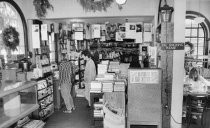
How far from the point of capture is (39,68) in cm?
582

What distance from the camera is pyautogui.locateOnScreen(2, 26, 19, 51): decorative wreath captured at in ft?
18.5

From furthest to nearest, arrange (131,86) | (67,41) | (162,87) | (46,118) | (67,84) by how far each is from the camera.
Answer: (67,41), (67,84), (46,118), (162,87), (131,86)

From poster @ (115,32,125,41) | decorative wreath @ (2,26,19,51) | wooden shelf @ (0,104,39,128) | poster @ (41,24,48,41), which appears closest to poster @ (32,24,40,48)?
poster @ (41,24,48,41)

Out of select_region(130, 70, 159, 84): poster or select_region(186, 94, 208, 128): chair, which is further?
select_region(186, 94, 208, 128): chair

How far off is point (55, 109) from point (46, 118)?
1.01 metres

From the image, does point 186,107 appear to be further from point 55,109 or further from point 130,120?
point 55,109

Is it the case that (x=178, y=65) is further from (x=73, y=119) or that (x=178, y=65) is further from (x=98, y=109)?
(x=73, y=119)

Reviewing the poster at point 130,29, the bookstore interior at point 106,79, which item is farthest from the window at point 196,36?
the poster at point 130,29

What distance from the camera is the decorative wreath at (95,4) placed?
6641 mm

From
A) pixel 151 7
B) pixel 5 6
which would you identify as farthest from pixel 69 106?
pixel 151 7

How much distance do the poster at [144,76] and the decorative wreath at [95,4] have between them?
127 inches

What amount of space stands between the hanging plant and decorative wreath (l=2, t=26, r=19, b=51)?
48.1 inches

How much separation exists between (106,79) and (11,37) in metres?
3.13

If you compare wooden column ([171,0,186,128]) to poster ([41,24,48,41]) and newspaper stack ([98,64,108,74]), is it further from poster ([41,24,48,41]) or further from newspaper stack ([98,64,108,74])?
poster ([41,24,48,41])
